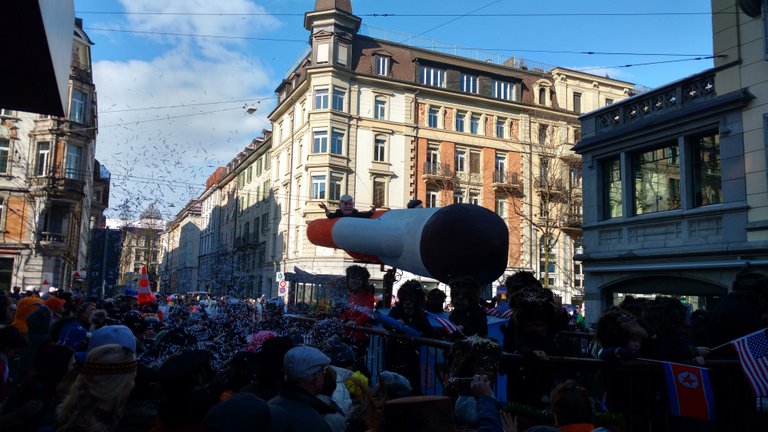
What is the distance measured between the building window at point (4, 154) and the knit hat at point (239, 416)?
40.0m

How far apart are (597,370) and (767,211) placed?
1023 centimetres

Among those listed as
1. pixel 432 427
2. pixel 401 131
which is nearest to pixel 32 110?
pixel 432 427

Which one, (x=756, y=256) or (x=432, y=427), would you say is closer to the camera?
(x=432, y=427)

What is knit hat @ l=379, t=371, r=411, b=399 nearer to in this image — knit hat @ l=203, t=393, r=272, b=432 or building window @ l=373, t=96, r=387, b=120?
knit hat @ l=203, t=393, r=272, b=432

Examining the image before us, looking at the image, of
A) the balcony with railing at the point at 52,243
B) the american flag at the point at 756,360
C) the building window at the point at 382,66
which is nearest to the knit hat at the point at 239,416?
the american flag at the point at 756,360

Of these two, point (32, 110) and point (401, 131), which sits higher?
point (401, 131)

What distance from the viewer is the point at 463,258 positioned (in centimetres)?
634

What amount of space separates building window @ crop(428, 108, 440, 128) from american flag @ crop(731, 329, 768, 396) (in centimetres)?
3637

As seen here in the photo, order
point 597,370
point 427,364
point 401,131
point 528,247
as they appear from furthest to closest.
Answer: point 528,247, point 401,131, point 427,364, point 597,370

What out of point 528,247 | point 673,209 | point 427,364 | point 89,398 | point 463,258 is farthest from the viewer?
point 528,247

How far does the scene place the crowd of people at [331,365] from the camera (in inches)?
107

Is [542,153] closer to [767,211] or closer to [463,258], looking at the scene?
[767,211]

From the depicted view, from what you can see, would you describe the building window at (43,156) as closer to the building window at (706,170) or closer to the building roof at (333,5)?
the building roof at (333,5)

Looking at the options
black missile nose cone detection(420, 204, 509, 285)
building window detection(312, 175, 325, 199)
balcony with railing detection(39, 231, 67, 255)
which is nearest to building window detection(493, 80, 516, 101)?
building window detection(312, 175, 325, 199)
